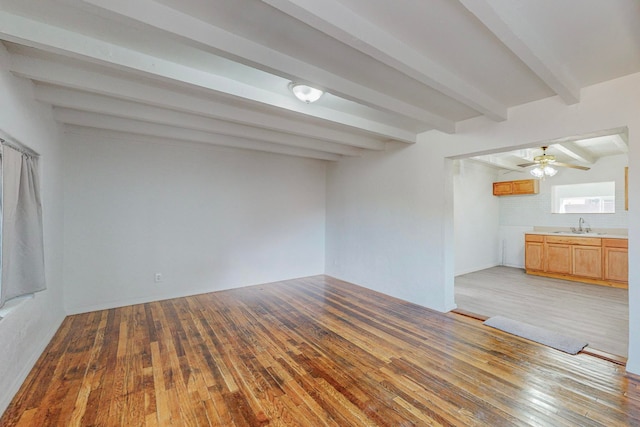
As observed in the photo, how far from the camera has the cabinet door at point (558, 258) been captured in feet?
18.0

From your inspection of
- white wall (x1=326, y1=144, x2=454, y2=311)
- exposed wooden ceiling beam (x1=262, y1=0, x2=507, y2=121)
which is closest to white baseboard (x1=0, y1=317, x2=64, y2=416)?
exposed wooden ceiling beam (x1=262, y1=0, x2=507, y2=121)

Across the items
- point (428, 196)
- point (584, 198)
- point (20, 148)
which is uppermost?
point (20, 148)

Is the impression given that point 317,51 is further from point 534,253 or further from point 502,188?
point 502,188

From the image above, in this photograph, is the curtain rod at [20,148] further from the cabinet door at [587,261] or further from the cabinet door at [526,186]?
the cabinet door at [526,186]

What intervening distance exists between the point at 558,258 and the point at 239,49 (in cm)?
685

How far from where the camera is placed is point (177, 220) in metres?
4.40

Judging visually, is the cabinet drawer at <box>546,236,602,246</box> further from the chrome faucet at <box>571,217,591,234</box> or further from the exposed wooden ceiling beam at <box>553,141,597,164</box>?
the exposed wooden ceiling beam at <box>553,141,597,164</box>

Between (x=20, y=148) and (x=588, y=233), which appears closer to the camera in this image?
(x=20, y=148)

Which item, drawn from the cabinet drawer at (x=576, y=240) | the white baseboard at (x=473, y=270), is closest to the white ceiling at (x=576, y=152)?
the cabinet drawer at (x=576, y=240)

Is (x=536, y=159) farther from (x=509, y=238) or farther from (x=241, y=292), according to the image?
(x=241, y=292)

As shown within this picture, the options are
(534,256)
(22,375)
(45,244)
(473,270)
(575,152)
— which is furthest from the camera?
(473,270)

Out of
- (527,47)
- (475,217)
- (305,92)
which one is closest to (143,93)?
(305,92)

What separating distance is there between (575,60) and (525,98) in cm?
70

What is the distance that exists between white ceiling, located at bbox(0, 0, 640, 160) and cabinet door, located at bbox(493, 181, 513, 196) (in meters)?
4.50
